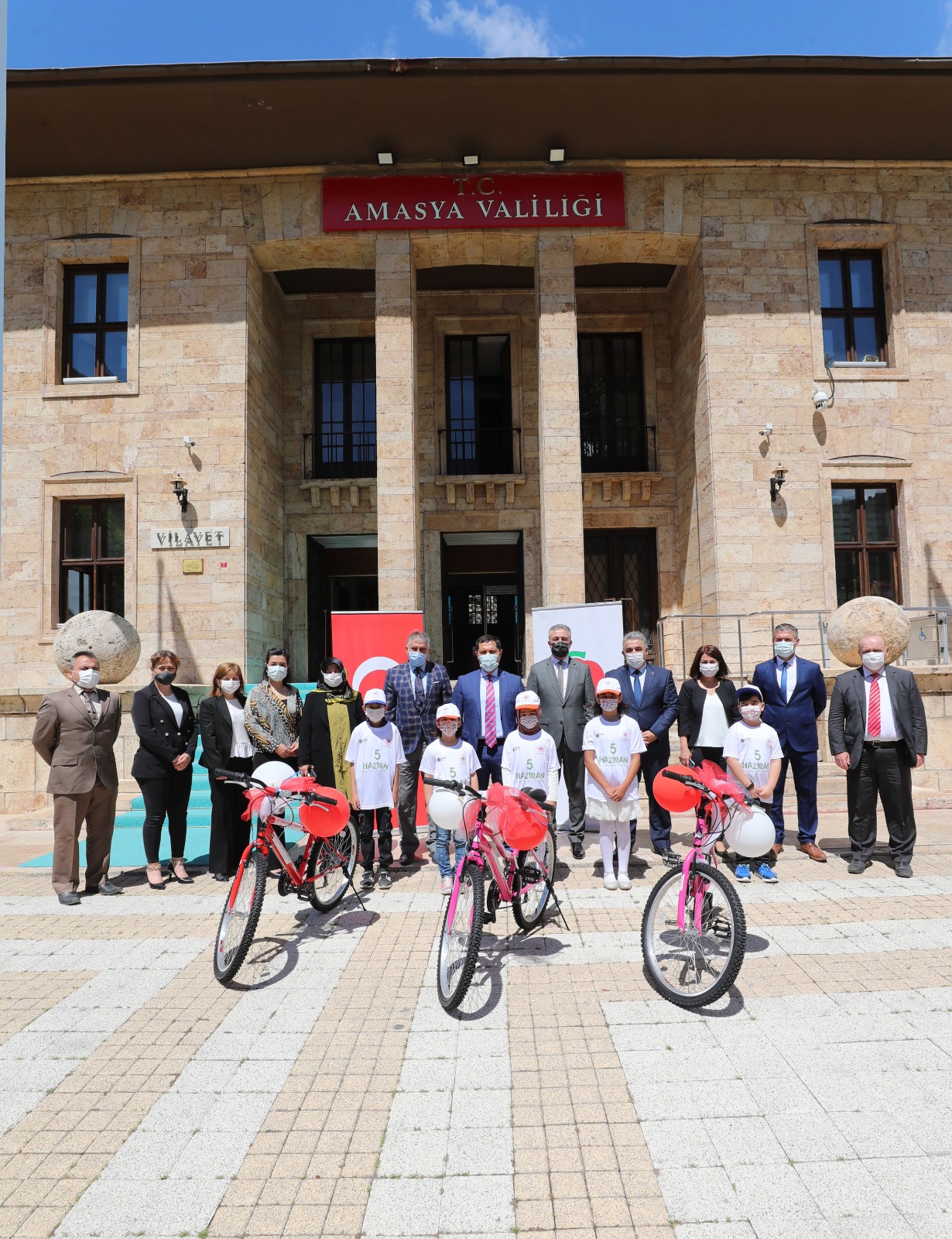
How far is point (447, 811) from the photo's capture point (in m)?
5.12

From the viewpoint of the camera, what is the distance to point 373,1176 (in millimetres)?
3047

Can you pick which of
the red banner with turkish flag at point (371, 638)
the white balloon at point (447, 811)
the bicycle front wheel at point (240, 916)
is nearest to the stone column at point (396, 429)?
the red banner with turkish flag at point (371, 638)

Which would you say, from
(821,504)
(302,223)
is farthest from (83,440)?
(821,504)

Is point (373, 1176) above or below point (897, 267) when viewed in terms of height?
below

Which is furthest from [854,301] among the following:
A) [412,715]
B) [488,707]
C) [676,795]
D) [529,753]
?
[676,795]

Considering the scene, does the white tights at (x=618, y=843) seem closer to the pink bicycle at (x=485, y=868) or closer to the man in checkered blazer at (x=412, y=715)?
the pink bicycle at (x=485, y=868)

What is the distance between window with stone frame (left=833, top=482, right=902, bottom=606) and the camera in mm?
15258

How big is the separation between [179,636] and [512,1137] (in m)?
12.7

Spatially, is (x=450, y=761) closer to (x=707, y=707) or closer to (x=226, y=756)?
(x=226, y=756)

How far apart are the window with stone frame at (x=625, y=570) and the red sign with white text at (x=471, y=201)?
245 inches

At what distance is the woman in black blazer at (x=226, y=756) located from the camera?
24.6 feet

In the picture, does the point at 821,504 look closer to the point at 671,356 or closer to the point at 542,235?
the point at 671,356

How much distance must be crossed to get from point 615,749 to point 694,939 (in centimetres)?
239

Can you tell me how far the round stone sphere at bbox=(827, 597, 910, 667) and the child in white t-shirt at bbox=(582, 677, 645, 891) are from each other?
5742 millimetres
